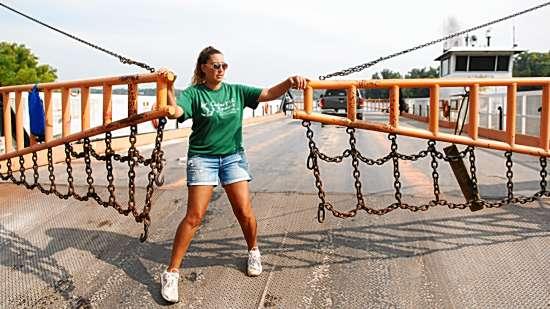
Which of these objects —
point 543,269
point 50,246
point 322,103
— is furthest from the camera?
point 322,103

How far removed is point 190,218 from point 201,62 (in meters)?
1.10

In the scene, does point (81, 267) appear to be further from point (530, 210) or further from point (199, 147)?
point (530, 210)

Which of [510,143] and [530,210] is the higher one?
[510,143]

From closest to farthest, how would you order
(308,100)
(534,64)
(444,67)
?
(308,100), (444,67), (534,64)

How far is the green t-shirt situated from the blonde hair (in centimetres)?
5

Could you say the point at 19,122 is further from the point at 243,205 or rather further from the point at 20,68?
the point at 20,68

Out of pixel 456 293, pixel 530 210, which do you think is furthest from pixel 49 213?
pixel 530 210

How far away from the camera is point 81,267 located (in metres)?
4.28

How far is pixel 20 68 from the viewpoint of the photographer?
5272 cm

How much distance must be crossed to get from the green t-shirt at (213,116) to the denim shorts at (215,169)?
0.05m

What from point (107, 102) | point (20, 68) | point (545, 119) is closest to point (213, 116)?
point (107, 102)

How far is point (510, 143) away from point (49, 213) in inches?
182

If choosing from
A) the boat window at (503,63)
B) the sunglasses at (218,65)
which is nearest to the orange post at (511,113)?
the sunglasses at (218,65)

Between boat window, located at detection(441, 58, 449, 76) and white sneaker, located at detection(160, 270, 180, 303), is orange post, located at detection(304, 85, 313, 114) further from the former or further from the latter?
boat window, located at detection(441, 58, 449, 76)
